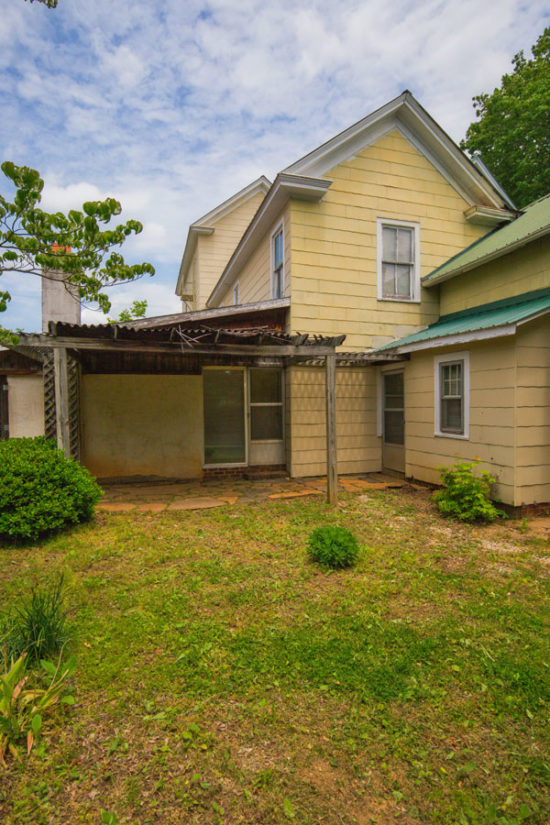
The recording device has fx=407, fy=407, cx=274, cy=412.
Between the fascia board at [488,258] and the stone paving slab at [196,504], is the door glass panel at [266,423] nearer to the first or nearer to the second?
the stone paving slab at [196,504]

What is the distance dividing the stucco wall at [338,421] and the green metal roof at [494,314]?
995 millimetres

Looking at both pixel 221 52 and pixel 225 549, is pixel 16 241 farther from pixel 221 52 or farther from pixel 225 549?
pixel 221 52

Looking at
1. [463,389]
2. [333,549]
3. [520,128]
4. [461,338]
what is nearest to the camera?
[333,549]

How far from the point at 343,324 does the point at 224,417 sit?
3223mm

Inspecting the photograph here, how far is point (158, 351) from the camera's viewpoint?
6023mm

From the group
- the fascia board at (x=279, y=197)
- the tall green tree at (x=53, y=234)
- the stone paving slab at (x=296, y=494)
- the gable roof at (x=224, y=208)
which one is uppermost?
the gable roof at (x=224, y=208)

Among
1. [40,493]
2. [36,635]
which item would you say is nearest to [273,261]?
[40,493]

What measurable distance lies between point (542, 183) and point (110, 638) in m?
18.1

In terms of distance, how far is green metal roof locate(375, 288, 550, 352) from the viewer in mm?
5549

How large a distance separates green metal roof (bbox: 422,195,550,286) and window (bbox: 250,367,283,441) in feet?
12.7

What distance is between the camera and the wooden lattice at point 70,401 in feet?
23.7

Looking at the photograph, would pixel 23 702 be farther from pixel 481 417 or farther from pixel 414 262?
pixel 414 262

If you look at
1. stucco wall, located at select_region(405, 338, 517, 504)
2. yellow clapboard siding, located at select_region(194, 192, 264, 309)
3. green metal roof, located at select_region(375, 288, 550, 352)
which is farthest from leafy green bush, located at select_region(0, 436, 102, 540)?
yellow clapboard siding, located at select_region(194, 192, 264, 309)

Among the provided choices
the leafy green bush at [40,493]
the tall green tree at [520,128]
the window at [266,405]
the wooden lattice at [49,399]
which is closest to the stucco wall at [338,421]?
the window at [266,405]
